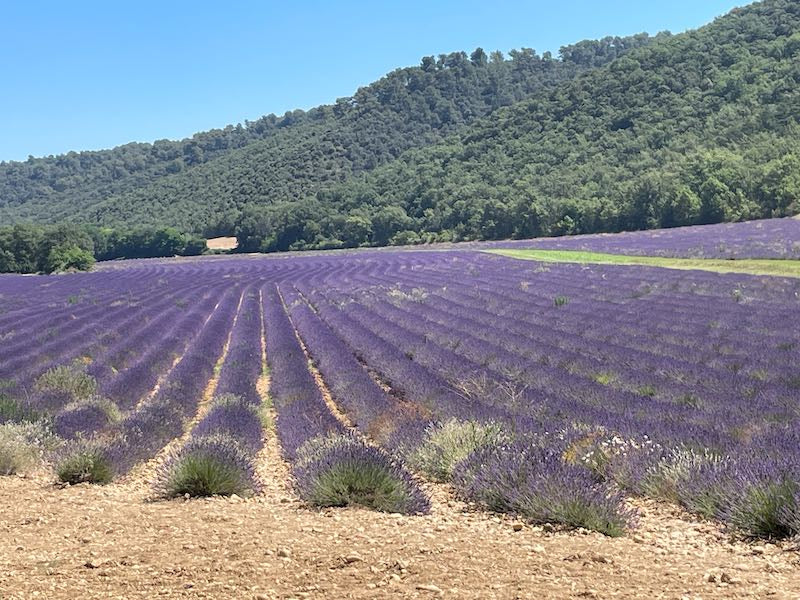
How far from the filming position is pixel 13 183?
140m

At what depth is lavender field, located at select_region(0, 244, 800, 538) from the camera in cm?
476

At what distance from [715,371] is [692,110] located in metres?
80.3

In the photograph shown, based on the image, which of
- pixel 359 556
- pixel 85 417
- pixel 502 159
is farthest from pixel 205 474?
pixel 502 159

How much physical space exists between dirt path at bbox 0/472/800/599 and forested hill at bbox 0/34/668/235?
91.9 m

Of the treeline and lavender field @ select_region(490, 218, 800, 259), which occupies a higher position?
the treeline

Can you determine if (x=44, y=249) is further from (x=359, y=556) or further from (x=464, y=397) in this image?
(x=359, y=556)

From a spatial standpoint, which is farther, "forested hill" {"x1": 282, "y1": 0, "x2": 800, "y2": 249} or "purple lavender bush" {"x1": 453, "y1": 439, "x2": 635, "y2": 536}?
"forested hill" {"x1": 282, "y1": 0, "x2": 800, "y2": 249}

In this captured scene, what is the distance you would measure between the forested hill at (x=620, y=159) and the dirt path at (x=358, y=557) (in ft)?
195

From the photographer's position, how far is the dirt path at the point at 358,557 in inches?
127

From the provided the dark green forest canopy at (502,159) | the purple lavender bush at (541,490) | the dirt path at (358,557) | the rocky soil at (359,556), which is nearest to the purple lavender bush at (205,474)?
the rocky soil at (359,556)

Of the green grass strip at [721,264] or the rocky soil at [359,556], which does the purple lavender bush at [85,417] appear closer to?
the rocky soil at [359,556]

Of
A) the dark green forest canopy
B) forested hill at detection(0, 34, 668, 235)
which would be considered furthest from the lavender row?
forested hill at detection(0, 34, 668, 235)

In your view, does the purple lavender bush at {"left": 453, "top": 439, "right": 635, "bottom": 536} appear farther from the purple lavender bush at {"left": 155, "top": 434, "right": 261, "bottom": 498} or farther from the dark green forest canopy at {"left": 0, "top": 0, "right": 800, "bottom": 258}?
the dark green forest canopy at {"left": 0, "top": 0, "right": 800, "bottom": 258}

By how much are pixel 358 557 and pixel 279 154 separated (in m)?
121
